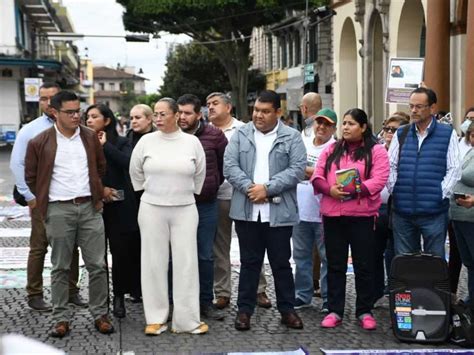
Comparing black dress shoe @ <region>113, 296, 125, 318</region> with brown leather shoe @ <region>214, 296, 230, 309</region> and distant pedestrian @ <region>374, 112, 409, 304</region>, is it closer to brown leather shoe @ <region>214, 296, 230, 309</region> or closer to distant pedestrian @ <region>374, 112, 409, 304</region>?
brown leather shoe @ <region>214, 296, 230, 309</region>

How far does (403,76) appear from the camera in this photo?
567 inches

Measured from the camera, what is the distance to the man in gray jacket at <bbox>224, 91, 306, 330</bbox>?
6742 millimetres

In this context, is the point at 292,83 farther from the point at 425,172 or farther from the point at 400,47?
the point at 425,172

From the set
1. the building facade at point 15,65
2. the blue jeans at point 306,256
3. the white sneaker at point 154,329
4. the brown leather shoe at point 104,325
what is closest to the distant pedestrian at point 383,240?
the blue jeans at point 306,256

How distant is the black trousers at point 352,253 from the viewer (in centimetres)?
683

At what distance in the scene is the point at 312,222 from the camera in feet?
24.7

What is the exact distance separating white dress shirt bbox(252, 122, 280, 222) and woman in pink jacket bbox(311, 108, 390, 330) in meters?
0.46

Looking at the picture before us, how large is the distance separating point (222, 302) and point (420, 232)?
2.07 metres

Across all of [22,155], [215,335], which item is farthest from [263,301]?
[22,155]

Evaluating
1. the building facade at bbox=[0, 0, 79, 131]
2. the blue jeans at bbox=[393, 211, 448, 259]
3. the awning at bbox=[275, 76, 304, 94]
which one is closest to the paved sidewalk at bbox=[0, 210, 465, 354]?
the blue jeans at bbox=[393, 211, 448, 259]

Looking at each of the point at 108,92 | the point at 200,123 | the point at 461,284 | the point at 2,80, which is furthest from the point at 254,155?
the point at 108,92

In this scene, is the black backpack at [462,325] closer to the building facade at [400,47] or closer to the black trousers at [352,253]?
the black trousers at [352,253]

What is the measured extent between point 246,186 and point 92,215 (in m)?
1.36

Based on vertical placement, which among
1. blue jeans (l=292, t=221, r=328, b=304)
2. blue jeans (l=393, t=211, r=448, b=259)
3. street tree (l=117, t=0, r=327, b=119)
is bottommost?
blue jeans (l=292, t=221, r=328, b=304)
